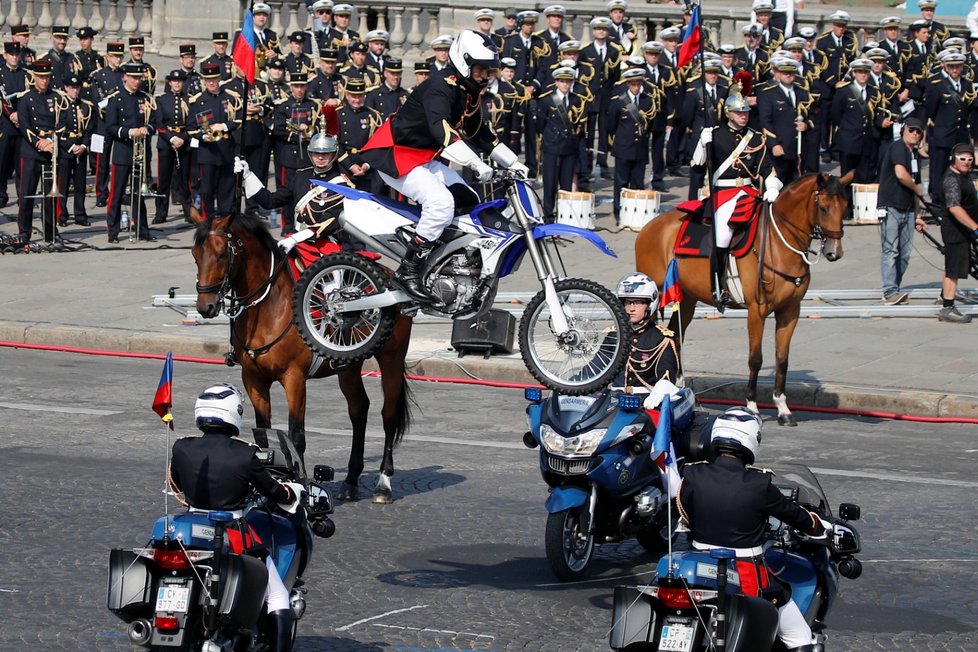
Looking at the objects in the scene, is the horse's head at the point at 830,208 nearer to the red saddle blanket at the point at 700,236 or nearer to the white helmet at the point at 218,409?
the red saddle blanket at the point at 700,236

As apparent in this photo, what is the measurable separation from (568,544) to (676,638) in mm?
3486

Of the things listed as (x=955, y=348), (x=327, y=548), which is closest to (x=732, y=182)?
(x=955, y=348)

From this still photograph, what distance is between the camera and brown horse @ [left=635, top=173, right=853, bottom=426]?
1797cm

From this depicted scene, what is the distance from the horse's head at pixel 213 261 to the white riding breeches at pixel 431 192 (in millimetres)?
1599

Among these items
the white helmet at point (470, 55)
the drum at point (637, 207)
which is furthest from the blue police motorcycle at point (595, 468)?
the drum at point (637, 207)

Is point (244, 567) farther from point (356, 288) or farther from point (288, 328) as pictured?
point (288, 328)

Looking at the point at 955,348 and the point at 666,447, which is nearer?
the point at 666,447

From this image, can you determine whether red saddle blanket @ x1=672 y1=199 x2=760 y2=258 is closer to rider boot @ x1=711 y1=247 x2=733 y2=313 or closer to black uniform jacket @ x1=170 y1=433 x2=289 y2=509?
rider boot @ x1=711 y1=247 x2=733 y2=313

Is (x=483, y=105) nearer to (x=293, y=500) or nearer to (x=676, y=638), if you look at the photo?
(x=293, y=500)

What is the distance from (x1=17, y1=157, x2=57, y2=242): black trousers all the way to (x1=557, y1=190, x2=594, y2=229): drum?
7.40 metres

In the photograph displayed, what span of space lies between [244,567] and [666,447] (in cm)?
228

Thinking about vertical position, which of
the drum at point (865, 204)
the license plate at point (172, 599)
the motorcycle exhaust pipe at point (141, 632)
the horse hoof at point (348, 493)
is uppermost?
the drum at point (865, 204)

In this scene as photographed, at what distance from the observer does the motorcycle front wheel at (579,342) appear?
1162cm

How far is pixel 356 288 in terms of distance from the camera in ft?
41.7
